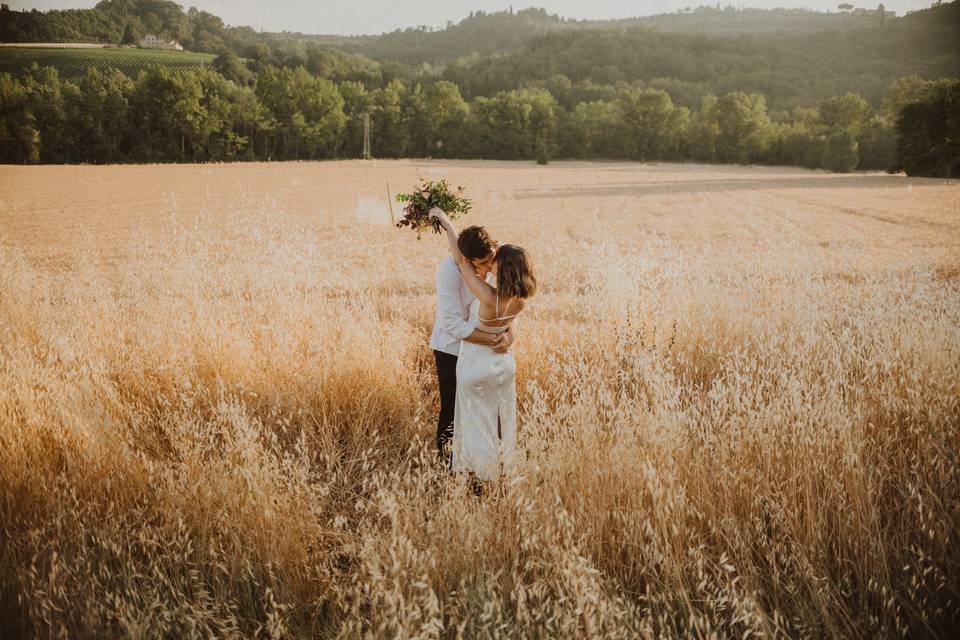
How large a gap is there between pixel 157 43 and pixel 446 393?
150 metres

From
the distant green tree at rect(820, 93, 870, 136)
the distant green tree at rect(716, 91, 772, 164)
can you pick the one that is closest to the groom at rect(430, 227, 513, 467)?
the distant green tree at rect(716, 91, 772, 164)

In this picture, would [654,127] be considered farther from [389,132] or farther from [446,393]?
[446,393]

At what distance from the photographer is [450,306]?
488 cm

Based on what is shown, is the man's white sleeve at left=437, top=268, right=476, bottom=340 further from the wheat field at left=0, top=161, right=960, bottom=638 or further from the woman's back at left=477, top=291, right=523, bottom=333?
the wheat field at left=0, top=161, right=960, bottom=638

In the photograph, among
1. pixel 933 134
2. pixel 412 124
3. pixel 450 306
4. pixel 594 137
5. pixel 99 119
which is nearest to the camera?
pixel 450 306

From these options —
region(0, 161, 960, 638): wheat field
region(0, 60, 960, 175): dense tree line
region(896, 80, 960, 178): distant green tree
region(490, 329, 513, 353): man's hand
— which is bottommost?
region(0, 161, 960, 638): wheat field

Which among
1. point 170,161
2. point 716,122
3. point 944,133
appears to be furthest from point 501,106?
point 944,133

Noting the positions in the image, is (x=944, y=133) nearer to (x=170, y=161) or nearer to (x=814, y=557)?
(x=814, y=557)

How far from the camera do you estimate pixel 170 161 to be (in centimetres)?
8025

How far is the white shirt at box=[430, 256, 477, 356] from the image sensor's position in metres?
4.83

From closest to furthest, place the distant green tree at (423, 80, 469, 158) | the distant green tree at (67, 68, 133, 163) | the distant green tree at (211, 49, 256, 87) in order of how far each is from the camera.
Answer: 1. the distant green tree at (67, 68, 133, 163)
2. the distant green tree at (423, 80, 469, 158)
3. the distant green tree at (211, 49, 256, 87)

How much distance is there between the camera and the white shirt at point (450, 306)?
4.83m

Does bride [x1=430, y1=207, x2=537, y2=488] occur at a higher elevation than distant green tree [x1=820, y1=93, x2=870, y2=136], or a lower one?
lower

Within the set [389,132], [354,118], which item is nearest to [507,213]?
[354,118]
